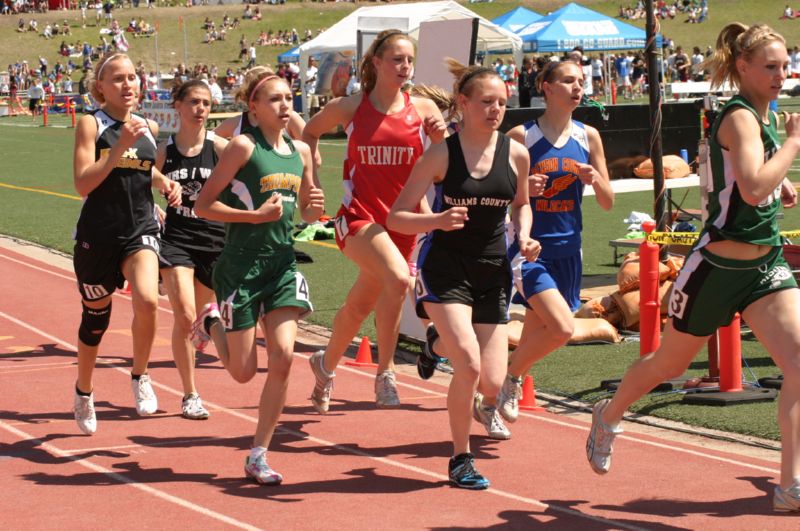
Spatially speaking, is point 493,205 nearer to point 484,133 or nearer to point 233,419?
point 484,133

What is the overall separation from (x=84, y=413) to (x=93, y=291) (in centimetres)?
68

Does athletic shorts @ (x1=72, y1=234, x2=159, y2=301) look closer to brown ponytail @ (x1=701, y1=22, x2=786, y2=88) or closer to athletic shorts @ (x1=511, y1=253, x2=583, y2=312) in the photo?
athletic shorts @ (x1=511, y1=253, x2=583, y2=312)

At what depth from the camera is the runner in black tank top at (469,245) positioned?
20.4 ft

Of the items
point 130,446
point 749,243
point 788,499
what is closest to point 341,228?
point 130,446

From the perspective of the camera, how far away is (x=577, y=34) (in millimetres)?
37500

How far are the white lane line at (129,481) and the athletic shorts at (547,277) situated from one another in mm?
2157

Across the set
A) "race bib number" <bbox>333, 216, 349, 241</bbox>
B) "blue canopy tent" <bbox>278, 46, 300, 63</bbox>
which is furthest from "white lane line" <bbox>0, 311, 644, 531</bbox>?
"blue canopy tent" <bbox>278, 46, 300, 63</bbox>

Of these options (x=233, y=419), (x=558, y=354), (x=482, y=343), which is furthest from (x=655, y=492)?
(x=558, y=354)

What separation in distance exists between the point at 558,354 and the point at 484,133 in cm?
391

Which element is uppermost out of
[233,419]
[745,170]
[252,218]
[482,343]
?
[745,170]

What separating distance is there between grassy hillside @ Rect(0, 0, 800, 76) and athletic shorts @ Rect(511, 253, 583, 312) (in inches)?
2463

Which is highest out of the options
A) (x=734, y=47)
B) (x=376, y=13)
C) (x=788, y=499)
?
(x=376, y=13)

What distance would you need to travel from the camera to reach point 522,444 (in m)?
7.31

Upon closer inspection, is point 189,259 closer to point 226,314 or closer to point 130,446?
point 130,446
